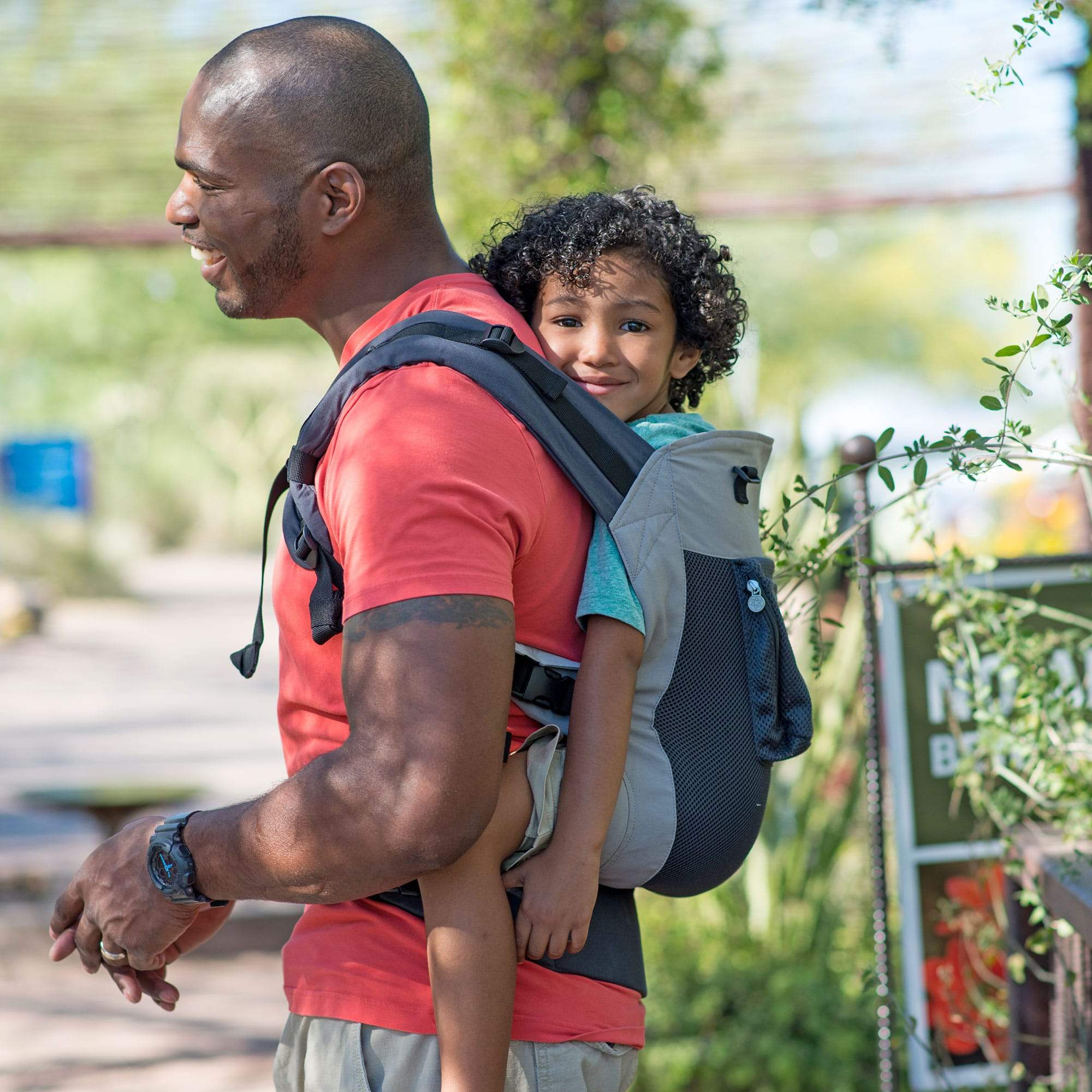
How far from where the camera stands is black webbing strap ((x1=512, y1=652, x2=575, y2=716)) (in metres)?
1.46

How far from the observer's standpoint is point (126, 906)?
1.48 metres

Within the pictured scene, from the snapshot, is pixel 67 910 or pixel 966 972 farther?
pixel 966 972

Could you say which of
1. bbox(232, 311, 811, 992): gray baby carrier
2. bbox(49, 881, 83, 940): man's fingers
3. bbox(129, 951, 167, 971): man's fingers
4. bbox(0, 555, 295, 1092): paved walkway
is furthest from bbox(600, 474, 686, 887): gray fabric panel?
bbox(0, 555, 295, 1092): paved walkway

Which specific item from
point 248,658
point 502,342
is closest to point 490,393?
point 502,342

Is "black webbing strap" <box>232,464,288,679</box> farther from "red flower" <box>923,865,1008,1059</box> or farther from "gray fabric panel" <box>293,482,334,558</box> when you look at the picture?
"red flower" <box>923,865,1008,1059</box>

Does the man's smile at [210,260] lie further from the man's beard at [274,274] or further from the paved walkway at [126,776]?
the paved walkway at [126,776]

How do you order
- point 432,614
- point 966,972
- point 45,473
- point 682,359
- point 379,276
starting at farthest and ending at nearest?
point 45,473 → point 966,972 → point 682,359 → point 379,276 → point 432,614

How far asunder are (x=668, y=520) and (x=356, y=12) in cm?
412

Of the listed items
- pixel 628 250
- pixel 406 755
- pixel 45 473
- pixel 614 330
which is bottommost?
pixel 406 755

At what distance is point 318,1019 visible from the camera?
1479 millimetres

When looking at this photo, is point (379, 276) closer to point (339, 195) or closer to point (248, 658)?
point (339, 195)

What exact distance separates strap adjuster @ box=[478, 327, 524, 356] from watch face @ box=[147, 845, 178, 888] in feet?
2.17

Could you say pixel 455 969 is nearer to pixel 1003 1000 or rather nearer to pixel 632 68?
pixel 1003 1000

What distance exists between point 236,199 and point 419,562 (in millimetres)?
537
